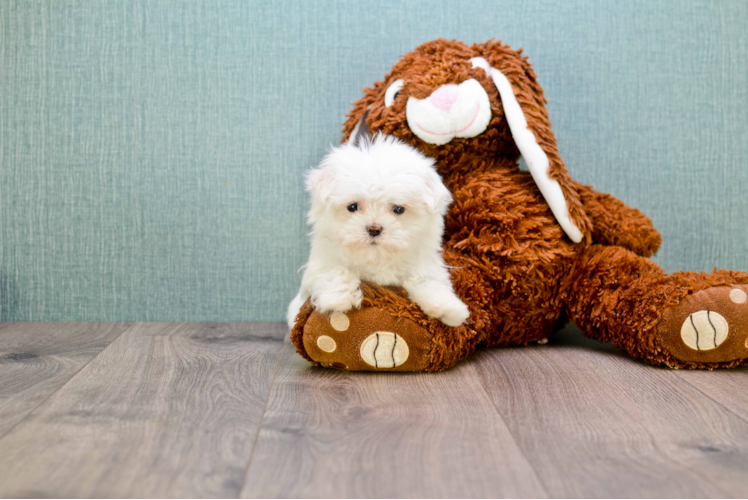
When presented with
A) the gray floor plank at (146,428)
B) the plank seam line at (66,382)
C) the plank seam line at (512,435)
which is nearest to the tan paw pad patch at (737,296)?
the plank seam line at (512,435)

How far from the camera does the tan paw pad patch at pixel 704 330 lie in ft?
3.13

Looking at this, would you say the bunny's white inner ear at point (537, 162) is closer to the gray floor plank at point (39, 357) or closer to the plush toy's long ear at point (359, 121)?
the plush toy's long ear at point (359, 121)

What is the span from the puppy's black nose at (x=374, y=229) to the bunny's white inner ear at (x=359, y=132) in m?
0.36

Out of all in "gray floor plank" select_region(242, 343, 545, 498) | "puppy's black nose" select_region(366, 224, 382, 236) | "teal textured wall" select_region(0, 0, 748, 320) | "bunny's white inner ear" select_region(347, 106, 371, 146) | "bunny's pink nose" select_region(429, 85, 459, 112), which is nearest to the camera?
"gray floor plank" select_region(242, 343, 545, 498)

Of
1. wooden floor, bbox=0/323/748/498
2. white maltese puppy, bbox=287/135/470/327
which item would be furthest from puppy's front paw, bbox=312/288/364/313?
wooden floor, bbox=0/323/748/498

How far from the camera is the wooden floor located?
0.59 metres

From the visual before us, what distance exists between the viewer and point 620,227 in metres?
1.17

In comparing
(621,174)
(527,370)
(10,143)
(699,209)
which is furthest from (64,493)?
(699,209)

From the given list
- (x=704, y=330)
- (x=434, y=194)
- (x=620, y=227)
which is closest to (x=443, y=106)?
(x=434, y=194)

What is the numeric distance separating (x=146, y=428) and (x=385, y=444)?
29cm

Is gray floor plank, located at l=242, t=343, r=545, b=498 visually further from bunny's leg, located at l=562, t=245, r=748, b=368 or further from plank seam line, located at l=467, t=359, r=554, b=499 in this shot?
bunny's leg, located at l=562, t=245, r=748, b=368

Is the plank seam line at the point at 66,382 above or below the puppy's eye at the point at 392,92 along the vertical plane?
below

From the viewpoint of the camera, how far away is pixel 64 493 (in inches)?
22.6

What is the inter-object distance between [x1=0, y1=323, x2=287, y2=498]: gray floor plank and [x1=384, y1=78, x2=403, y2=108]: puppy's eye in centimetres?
53
